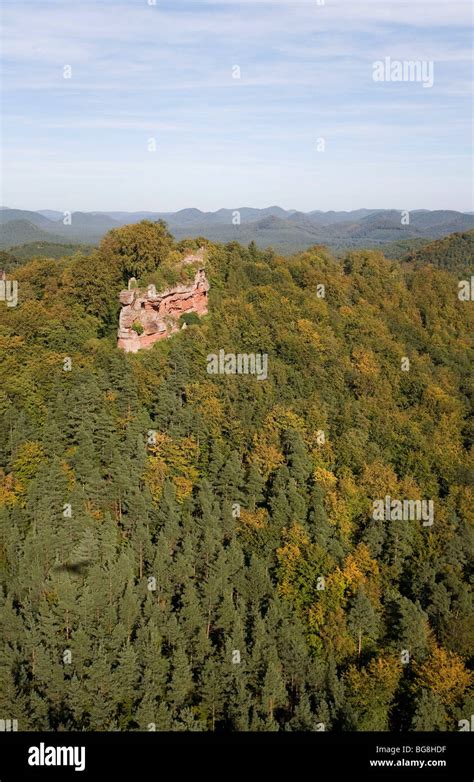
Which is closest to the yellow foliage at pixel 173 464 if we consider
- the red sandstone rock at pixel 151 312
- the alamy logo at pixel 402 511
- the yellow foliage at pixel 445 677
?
the red sandstone rock at pixel 151 312

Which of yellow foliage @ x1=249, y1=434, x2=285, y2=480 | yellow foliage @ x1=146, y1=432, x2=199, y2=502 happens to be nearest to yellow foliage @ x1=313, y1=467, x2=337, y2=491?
yellow foliage @ x1=249, y1=434, x2=285, y2=480

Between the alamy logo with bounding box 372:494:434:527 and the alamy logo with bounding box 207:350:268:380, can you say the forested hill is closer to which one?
the alamy logo with bounding box 372:494:434:527

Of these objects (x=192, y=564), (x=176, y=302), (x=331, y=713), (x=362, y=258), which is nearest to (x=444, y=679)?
(x=331, y=713)

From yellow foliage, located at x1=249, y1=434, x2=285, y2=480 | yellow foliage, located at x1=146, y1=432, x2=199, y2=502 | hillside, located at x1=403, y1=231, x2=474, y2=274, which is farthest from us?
hillside, located at x1=403, y1=231, x2=474, y2=274

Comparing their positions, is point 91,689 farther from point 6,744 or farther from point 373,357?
point 373,357

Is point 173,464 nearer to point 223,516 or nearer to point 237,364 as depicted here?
point 223,516

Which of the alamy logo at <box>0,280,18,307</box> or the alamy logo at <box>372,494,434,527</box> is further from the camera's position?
the alamy logo at <box>0,280,18,307</box>
